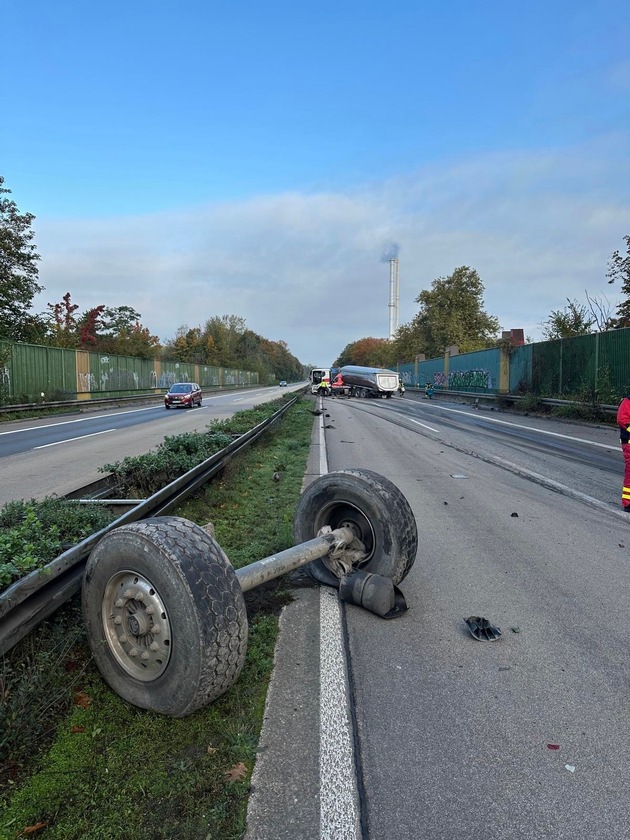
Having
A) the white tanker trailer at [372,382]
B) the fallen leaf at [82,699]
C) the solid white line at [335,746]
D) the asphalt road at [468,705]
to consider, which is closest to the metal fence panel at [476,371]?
the white tanker trailer at [372,382]

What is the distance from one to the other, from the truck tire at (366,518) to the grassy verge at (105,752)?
3.34 ft

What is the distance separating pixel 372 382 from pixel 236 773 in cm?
4561

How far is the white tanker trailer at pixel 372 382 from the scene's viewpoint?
154ft

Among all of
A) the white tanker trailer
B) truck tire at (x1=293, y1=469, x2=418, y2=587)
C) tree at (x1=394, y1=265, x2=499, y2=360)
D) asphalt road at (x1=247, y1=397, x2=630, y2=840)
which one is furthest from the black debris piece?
tree at (x1=394, y1=265, x2=499, y2=360)

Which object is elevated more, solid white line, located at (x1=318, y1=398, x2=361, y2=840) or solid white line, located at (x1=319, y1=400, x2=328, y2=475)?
solid white line, located at (x1=318, y1=398, x2=361, y2=840)

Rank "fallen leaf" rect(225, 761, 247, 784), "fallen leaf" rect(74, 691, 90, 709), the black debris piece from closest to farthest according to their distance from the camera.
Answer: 1. "fallen leaf" rect(225, 761, 247, 784)
2. "fallen leaf" rect(74, 691, 90, 709)
3. the black debris piece

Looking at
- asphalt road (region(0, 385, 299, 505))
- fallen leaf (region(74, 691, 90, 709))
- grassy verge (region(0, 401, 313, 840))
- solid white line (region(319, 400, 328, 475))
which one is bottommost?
asphalt road (region(0, 385, 299, 505))

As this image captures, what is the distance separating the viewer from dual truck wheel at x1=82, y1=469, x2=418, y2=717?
8.19 feet

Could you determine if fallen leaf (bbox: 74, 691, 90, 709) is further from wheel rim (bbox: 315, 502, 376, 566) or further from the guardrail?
wheel rim (bbox: 315, 502, 376, 566)

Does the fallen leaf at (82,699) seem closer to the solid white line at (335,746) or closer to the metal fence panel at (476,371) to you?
the solid white line at (335,746)

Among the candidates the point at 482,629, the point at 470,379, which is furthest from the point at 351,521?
the point at 470,379

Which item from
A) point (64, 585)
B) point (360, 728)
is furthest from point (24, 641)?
point (360, 728)

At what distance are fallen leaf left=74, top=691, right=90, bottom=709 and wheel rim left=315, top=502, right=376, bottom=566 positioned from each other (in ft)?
6.94

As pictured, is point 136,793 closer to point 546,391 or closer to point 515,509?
point 515,509
